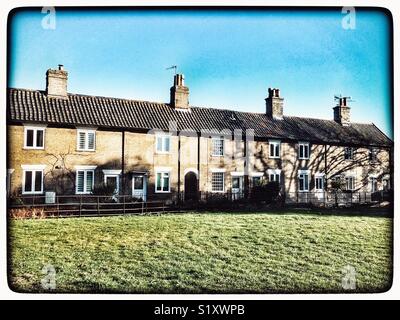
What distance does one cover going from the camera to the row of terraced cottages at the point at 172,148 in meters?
2.40

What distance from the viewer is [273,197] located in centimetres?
262

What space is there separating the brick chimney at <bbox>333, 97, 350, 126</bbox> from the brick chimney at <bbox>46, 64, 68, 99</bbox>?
2.15 m

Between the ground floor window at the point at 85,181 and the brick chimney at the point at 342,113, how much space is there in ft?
6.58

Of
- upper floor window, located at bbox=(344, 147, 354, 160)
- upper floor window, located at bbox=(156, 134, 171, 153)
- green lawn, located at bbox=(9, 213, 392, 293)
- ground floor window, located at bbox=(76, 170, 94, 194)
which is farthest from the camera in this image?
upper floor window, located at bbox=(344, 147, 354, 160)

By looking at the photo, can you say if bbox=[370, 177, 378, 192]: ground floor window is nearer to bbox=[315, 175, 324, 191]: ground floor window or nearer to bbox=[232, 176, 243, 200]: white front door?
bbox=[315, 175, 324, 191]: ground floor window

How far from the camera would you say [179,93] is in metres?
2.49

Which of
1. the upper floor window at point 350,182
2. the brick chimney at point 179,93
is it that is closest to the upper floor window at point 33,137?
the brick chimney at point 179,93

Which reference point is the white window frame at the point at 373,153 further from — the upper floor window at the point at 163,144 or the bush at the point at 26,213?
the bush at the point at 26,213

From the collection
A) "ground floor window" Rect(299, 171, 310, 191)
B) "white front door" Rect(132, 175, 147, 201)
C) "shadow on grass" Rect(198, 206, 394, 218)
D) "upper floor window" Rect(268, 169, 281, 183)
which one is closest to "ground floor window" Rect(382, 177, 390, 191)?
"shadow on grass" Rect(198, 206, 394, 218)

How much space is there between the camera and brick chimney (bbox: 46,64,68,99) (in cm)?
239
